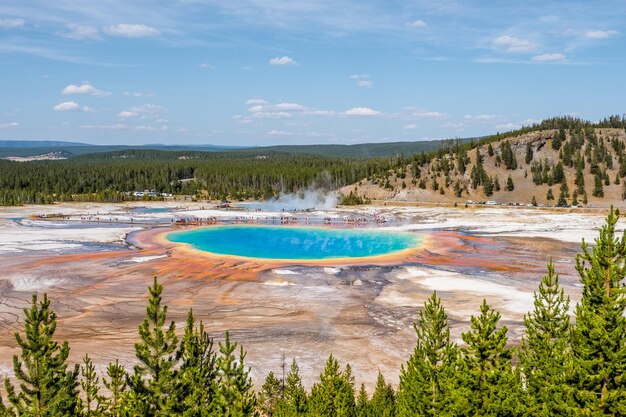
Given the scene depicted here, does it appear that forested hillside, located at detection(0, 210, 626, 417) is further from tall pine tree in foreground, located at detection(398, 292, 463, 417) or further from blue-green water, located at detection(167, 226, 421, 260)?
blue-green water, located at detection(167, 226, 421, 260)

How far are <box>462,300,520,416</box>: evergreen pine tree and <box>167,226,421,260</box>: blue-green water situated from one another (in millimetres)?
45546

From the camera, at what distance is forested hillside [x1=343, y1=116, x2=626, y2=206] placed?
479 feet

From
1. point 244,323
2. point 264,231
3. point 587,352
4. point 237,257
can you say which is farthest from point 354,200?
point 587,352

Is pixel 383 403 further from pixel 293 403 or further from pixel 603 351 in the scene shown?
pixel 603 351

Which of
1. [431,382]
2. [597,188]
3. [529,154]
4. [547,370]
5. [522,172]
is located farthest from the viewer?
[529,154]

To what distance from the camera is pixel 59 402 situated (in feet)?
51.6

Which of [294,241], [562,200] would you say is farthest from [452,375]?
[562,200]

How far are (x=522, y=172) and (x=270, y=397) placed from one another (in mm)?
152790

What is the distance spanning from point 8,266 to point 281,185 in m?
136

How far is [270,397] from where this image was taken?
76.6ft

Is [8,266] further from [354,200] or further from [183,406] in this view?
[354,200]

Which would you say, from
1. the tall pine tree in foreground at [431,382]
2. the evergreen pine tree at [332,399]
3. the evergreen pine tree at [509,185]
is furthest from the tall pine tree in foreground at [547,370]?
the evergreen pine tree at [509,185]

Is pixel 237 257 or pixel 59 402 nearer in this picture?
pixel 59 402

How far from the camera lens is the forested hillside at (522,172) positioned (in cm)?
14588
